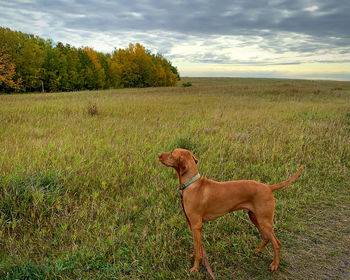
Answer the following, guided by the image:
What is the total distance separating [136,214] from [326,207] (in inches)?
128

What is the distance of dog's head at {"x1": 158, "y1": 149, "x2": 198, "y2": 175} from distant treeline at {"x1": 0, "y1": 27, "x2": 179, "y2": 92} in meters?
32.7

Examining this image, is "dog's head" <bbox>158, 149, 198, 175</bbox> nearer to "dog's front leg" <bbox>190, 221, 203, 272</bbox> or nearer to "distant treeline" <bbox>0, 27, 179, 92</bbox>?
"dog's front leg" <bbox>190, 221, 203, 272</bbox>

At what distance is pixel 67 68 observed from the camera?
44906mm

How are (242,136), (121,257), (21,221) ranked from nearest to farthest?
1. (121,257)
2. (21,221)
3. (242,136)

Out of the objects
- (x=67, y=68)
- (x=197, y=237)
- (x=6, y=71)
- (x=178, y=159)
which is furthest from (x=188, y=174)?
(x=67, y=68)

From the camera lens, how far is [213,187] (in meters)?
2.61

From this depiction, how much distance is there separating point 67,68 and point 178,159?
48.5 meters

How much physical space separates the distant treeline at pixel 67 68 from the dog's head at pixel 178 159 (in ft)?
107

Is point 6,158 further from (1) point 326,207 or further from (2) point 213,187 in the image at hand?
(1) point 326,207

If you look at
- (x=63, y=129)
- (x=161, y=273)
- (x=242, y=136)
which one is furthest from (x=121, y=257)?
(x=63, y=129)

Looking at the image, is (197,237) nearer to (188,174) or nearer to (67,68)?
(188,174)

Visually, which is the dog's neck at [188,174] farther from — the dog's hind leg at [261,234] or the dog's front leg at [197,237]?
the dog's hind leg at [261,234]

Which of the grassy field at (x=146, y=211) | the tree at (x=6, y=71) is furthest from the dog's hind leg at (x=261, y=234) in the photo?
the tree at (x=6, y=71)

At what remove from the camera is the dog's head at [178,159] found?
8.16 feet
